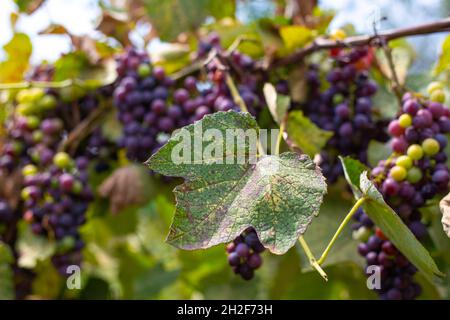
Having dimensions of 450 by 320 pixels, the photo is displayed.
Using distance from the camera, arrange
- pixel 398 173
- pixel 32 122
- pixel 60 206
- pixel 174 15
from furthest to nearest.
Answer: pixel 174 15 → pixel 32 122 → pixel 60 206 → pixel 398 173

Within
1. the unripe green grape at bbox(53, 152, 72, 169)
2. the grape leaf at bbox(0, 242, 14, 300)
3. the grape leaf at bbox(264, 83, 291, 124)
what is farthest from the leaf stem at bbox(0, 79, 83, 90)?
the grape leaf at bbox(264, 83, 291, 124)

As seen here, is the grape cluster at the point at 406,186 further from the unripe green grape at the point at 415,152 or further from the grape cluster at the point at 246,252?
the grape cluster at the point at 246,252

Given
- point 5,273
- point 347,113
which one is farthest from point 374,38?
point 5,273

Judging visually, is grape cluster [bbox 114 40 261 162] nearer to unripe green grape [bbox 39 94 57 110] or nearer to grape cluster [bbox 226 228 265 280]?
unripe green grape [bbox 39 94 57 110]

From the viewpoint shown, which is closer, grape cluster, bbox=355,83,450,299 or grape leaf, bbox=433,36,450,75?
grape cluster, bbox=355,83,450,299

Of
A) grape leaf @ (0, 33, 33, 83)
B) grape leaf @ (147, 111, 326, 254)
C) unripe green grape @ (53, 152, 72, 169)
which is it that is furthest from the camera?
grape leaf @ (0, 33, 33, 83)

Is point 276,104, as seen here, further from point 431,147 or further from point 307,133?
point 431,147

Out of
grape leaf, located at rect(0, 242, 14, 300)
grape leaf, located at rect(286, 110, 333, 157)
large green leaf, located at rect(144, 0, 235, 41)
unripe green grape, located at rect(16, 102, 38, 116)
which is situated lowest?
grape leaf, located at rect(0, 242, 14, 300)
